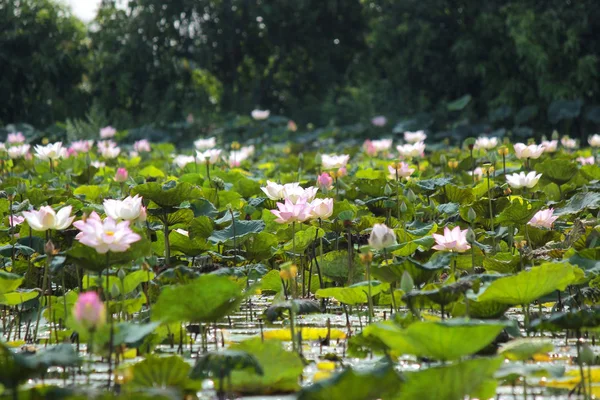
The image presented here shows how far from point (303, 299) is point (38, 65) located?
41.3ft

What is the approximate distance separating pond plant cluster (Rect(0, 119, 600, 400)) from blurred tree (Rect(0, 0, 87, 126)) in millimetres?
10402

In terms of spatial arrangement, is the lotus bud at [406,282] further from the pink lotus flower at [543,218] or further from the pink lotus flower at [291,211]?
the pink lotus flower at [543,218]

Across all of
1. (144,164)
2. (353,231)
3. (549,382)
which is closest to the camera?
(549,382)

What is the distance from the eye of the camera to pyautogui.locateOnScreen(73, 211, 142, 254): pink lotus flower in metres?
2.03

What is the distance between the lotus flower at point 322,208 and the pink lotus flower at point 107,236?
0.83m

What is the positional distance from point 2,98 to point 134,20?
2.48 metres

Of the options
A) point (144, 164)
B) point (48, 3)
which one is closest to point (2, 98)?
point (48, 3)

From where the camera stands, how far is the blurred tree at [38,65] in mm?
14117

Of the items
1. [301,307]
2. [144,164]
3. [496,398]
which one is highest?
[144,164]

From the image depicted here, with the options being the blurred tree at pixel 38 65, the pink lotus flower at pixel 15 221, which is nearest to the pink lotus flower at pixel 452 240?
the pink lotus flower at pixel 15 221

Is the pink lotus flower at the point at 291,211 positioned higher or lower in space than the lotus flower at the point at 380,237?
higher

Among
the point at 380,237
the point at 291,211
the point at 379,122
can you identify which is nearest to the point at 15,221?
the point at 291,211

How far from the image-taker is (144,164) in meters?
6.98

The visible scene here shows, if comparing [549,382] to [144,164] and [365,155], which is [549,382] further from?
[365,155]
